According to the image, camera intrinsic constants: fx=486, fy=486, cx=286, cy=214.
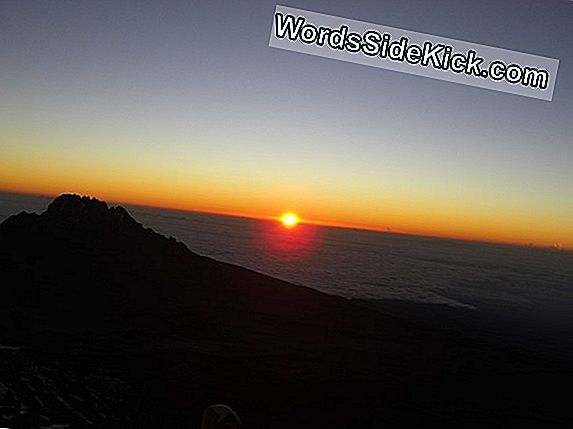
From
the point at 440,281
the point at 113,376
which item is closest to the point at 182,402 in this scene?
the point at 113,376

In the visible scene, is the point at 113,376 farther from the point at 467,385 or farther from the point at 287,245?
the point at 287,245

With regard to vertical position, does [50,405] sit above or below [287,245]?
below

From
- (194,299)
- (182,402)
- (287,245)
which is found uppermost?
(287,245)

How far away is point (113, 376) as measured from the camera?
4.96 m

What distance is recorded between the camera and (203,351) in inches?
243

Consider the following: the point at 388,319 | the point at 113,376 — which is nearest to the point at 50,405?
the point at 113,376

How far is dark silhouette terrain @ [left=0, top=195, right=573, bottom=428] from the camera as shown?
4.54m

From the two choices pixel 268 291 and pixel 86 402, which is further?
pixel 268 291

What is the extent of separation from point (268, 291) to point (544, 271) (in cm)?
1593

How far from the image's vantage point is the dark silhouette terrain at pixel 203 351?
4.54m

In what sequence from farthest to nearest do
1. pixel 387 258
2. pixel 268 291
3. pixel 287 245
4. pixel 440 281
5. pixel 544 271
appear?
pixel 544 271 < pixel 387 258 < pixel 440 281 < pixel 287 245 < pixel 268 291

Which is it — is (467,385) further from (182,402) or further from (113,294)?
(113,294)

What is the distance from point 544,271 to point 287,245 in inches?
510

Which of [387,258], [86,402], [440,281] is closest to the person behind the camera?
[86,402]
